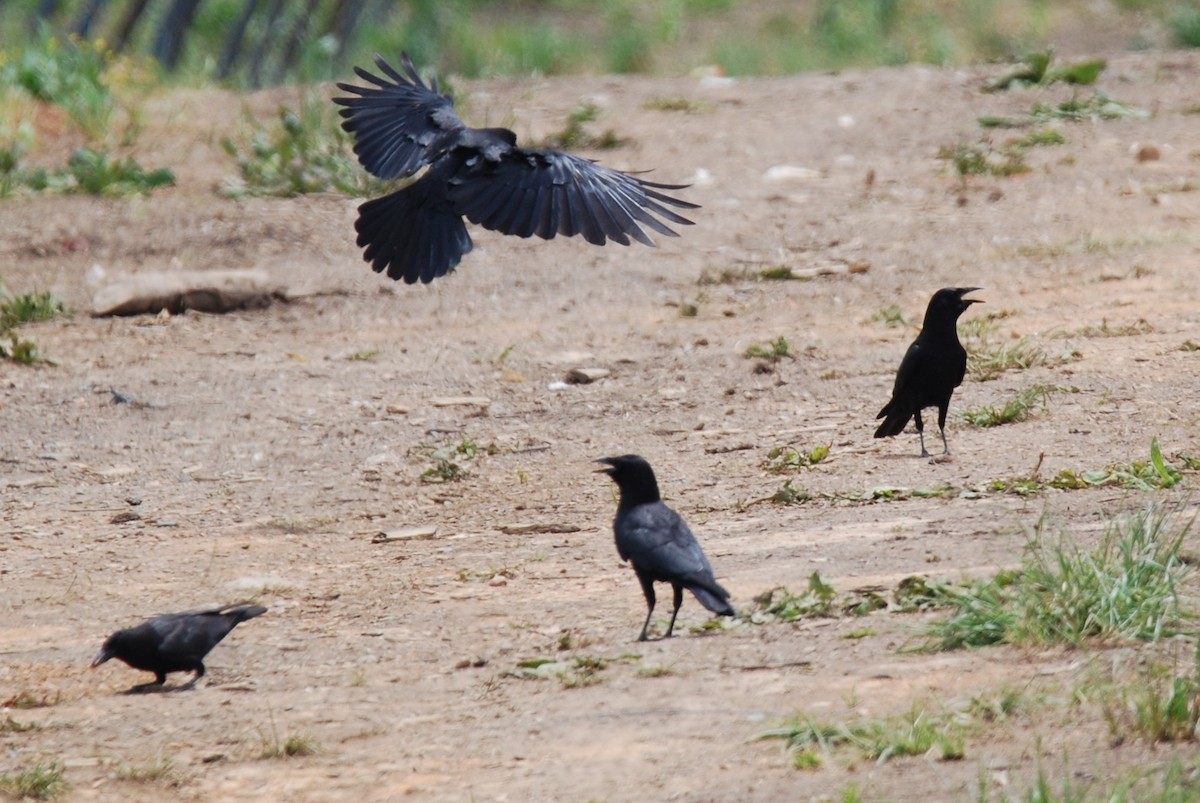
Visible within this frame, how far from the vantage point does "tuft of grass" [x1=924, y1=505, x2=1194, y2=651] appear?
4004 mm

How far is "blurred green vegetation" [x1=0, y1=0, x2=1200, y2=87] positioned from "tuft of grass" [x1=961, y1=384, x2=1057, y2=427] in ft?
27.5

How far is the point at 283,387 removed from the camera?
7656 mm

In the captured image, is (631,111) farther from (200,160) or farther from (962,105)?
(200,160)

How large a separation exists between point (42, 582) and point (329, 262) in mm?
4486

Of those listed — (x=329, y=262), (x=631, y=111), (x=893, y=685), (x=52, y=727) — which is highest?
(x=631, y=111)

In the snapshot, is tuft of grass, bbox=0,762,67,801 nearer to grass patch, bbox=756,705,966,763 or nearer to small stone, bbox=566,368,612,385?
grass patch, bbox=756,705,966,763

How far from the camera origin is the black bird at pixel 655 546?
4.20 m

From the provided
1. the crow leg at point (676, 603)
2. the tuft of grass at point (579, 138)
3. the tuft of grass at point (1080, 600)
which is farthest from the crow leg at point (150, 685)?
the tuft of grass at point (579, 138)

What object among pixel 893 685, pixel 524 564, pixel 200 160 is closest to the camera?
pixel 893 685

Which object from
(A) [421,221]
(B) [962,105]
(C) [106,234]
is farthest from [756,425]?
(B) [962,105]

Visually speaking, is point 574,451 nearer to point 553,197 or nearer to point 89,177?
point 553,197

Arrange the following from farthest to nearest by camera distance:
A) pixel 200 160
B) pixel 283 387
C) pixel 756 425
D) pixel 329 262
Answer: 1. pixel 200 160
2. pixel 329 262
3. pixel 283 387
4. pixel 756 425

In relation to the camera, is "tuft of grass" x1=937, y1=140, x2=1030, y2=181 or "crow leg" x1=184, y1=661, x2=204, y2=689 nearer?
"crow leg" x1=184, y1=661, x2=204, y2=689

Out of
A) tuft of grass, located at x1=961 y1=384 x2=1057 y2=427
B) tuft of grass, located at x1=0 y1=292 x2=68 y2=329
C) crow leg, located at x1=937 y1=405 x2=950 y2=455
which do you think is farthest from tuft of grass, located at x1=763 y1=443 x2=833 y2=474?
tuft of grass, located at x1=0 y1=292 x2=68 y2=329
